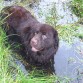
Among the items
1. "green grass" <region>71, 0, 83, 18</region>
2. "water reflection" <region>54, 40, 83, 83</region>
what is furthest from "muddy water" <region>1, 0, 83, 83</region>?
"green grass" <region>71, 0, 83, 18</region>

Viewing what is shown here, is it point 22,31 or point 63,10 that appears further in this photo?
point 63,10

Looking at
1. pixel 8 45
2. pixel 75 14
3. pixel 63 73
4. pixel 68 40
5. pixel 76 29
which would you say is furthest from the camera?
pixel 75 14

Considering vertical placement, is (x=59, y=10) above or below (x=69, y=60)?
above

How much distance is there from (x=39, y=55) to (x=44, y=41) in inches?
12.9

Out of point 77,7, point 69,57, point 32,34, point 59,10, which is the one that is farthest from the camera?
point 77,7

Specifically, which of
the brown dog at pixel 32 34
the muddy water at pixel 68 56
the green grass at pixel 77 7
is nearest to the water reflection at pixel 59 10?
the muddy water at pixel 68 56

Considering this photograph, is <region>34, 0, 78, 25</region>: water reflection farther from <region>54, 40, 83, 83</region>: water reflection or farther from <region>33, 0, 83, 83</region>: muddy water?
<region>54, 40, 83, 83</region>: water reflection

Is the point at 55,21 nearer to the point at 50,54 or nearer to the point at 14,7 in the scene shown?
the point at 14,7

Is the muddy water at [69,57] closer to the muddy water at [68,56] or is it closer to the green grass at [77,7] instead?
the muddy water at [68,56]

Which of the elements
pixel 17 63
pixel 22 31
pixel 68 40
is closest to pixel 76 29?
pixel 68 40

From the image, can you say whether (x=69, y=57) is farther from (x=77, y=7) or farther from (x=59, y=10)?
(x=77, y=7)

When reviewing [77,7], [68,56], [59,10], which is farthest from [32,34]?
[77,7]

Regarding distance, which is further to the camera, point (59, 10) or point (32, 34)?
point (59, 10)

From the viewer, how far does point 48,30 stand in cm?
525
